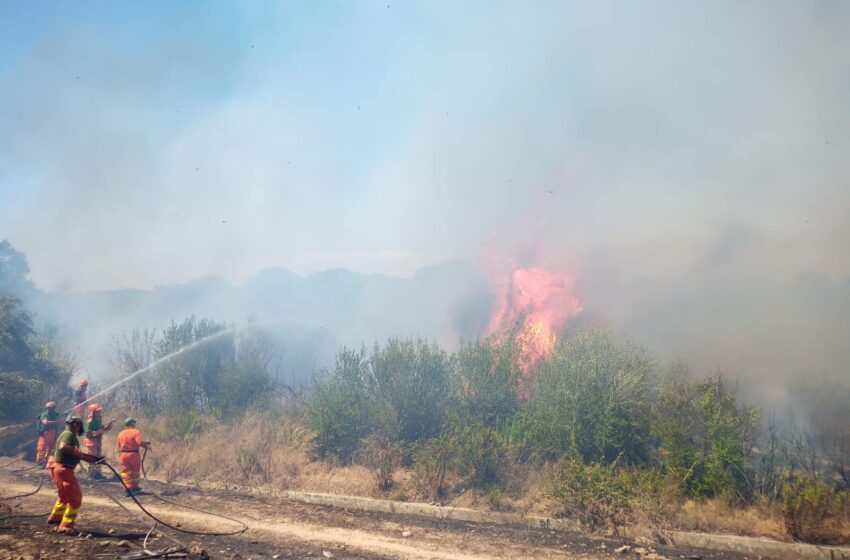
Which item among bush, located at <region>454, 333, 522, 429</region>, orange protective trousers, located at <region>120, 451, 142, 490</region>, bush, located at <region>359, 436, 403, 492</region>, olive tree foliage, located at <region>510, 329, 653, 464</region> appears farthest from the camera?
bush, located at <region>454, 333, 522, 429</region>

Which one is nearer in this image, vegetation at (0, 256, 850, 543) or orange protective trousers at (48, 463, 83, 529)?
orange protective trousers at (48, 463, 83, 529)

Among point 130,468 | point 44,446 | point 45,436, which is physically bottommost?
point 44,446

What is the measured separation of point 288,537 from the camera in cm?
988

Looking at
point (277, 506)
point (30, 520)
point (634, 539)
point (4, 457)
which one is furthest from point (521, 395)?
point (4, 457)

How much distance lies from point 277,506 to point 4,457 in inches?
441

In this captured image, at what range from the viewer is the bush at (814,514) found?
9359 millimetres

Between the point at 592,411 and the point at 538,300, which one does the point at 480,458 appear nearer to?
the point at 592,411

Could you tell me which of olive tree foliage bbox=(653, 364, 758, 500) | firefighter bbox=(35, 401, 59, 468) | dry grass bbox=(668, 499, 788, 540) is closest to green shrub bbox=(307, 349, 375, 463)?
firefighter bbox=(35, 401, 59, 468)

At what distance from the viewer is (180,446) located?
16.8m

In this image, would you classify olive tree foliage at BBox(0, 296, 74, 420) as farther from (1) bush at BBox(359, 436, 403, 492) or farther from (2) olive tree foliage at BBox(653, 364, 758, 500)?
(2) olive tree foliage at BBox(653, 364, 758, 500)

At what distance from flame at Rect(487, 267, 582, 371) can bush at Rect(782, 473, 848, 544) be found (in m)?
14.4

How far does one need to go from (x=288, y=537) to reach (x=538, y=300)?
19.6 metres

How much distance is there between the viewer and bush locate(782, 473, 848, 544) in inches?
368

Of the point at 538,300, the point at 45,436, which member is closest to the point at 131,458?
the point at 45,436
